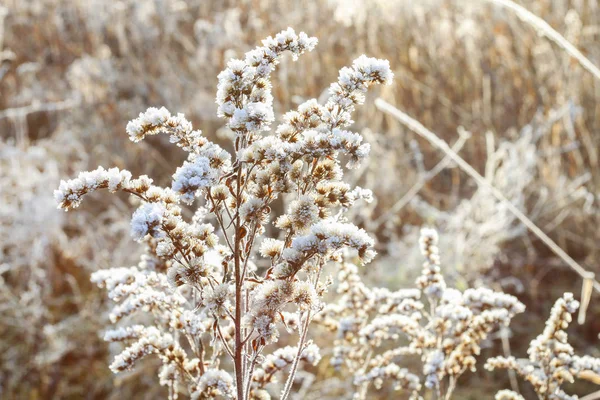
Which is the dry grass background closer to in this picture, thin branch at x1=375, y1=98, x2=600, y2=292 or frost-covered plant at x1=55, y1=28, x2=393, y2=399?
thin branch at x1=375, y1=98, x2=600, y2=292

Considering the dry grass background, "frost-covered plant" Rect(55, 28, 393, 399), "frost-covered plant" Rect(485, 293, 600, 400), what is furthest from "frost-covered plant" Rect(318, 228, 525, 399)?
the dry grass background

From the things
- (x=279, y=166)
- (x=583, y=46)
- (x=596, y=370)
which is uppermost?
(x=583, y=46)

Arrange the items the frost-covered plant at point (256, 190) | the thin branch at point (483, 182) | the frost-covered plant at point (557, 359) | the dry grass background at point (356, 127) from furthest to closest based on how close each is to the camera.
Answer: the dry grass background at point (356, 127), the thin branch at point (483, 182), the frost-covered plant at point (557, 359), the frost-covered plant at point (256, 190)

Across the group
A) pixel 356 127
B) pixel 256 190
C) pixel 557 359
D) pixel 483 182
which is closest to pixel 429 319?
pixel 557 359

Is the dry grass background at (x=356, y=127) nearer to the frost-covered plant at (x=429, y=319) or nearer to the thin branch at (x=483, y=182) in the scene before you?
the thin branch at (x=483, y=182)

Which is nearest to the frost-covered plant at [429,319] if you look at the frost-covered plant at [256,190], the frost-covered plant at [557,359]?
the frost-covered plant at [557,359]

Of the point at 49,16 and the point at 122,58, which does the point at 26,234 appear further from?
the point at 49,16

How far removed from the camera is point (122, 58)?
205 inches

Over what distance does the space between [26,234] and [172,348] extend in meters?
2.48

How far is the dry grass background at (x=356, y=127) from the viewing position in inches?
123

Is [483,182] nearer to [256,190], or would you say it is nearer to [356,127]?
[256,190]

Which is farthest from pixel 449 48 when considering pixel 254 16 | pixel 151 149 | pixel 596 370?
pixel 596 370

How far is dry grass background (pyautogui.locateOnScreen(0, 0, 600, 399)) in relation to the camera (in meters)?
3.13

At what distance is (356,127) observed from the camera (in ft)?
13.9
